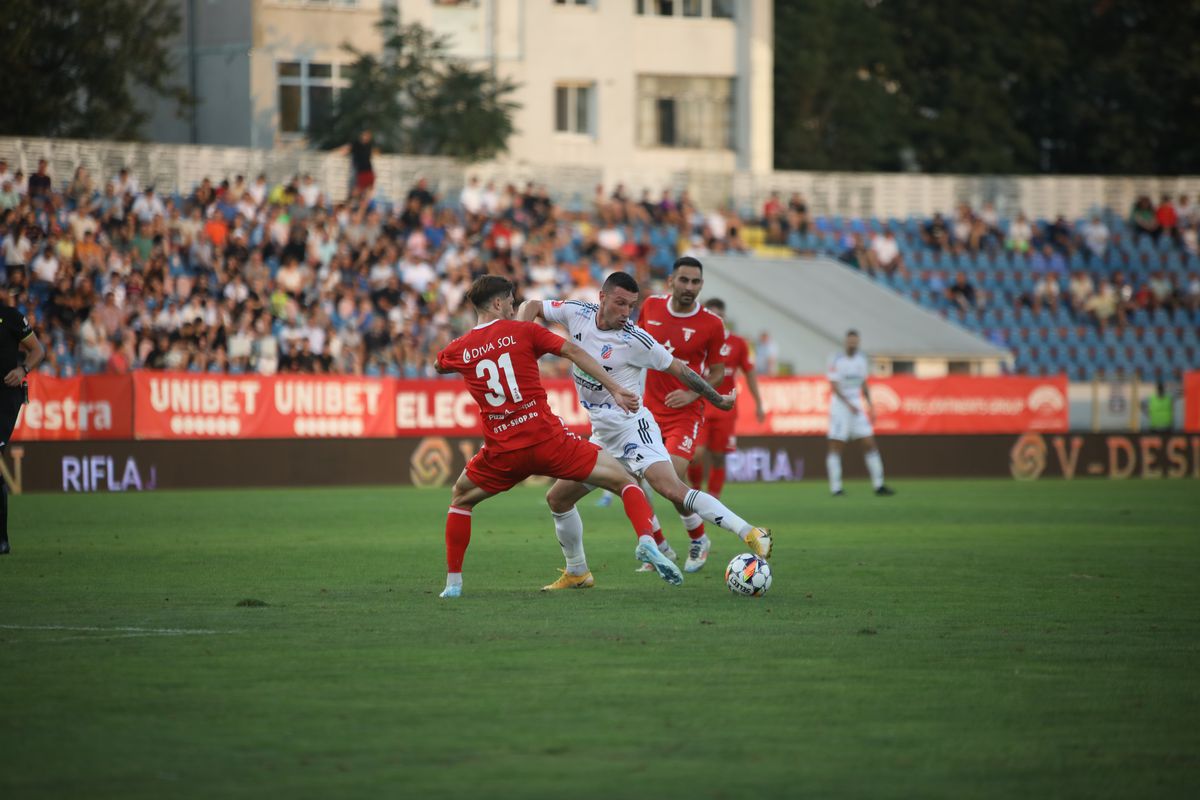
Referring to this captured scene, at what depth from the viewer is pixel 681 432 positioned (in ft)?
47.7

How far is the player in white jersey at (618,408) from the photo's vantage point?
11.8 m

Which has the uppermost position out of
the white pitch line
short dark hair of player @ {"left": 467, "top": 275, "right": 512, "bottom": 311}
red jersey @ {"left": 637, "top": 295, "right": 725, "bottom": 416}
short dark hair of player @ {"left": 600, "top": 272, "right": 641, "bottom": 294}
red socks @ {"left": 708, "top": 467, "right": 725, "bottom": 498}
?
short dark hair of player @ {"left": 600, "top": 272, "right": 641, "bottom": 294}

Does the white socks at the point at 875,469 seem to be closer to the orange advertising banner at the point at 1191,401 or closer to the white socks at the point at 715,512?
the orange advertising banner at the point at 1191,401

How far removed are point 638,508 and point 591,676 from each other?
3.55 m

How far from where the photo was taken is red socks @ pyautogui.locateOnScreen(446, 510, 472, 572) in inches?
448

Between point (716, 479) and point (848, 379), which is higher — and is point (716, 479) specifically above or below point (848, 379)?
below

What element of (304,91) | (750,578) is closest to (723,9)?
(304,91)

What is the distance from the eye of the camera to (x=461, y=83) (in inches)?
1750

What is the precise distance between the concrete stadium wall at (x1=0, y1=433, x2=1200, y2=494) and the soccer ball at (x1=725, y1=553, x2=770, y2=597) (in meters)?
16.7

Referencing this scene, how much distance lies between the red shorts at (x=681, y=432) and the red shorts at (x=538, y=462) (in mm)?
3170

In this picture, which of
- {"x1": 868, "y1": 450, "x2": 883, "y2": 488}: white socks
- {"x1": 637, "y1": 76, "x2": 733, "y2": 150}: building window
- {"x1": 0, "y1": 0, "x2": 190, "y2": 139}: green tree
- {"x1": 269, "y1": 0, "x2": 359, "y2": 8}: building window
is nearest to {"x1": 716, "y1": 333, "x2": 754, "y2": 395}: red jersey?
{"x1": 868, "y1": 450, "x2": 883, "y2": 488}: white socks

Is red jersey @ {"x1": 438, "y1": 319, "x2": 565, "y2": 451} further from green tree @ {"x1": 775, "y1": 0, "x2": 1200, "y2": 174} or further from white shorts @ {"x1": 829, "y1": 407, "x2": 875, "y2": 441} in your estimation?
green tree @ {"x1": 775, "y1": 0, "x2": 1200, "y2": 174}

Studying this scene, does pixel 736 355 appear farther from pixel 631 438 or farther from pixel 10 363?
pixel 10 363

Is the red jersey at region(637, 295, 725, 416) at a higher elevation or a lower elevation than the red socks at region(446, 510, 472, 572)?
higher
